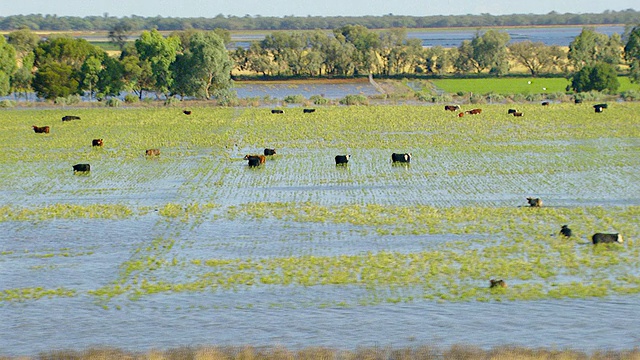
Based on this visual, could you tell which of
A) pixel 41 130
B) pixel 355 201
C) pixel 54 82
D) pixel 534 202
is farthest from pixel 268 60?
pixel 534 202

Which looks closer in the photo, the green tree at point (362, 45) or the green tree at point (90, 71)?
the green tree at point (90, 71)

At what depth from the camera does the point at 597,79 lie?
79812 millimetres

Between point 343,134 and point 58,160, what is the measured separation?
15.7 metres

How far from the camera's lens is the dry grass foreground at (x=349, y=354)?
46.8 feet

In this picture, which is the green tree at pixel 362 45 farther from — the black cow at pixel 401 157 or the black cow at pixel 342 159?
the black cow at pixel 342 159

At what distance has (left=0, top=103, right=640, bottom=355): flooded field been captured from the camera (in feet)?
56.2

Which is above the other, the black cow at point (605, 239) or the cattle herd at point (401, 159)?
the black cow at point (605, 239)

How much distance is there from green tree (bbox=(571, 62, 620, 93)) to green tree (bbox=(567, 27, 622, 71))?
16914mm

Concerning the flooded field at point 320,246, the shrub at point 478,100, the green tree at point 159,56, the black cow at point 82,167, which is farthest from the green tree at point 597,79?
the black cow at point 82,167

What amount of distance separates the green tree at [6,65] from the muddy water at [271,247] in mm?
41096

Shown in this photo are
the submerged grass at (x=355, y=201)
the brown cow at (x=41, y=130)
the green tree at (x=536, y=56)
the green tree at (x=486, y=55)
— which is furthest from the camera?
the green tree at (x=536, y=56)

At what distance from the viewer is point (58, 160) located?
41.7 meters

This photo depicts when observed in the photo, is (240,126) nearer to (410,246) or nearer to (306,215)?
(306,215)

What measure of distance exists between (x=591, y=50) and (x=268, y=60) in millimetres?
35919
